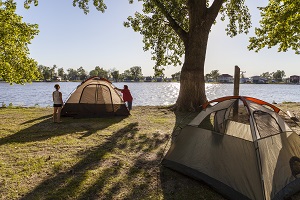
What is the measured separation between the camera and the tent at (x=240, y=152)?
495 centimetres

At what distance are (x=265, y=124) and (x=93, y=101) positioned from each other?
1013cm

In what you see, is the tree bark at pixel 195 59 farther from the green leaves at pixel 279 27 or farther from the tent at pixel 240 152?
the tent at pixel 240 152

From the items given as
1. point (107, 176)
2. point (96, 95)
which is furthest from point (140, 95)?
point (107, 176)

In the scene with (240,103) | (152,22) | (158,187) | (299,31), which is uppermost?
(152,22)

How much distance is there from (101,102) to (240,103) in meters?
9.35

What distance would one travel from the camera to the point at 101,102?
1384 centimetres

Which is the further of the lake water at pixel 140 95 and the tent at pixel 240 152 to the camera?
the lake water at pixel 140 95

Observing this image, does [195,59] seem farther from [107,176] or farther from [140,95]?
[140,95]

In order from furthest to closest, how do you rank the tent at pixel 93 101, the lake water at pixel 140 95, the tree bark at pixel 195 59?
the lake water at pixel 140 95, the tree bark at pixel 195 59, the tent at pixel 93 101

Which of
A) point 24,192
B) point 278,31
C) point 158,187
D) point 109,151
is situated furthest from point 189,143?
point 278,31

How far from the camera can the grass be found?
531 centimetres

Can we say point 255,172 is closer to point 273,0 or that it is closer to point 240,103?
point 240,103

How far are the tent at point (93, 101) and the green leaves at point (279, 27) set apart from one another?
1110 centimetres

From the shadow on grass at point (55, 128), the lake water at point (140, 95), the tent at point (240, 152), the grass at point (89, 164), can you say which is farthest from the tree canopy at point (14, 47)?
the tent at point (240, 152)
